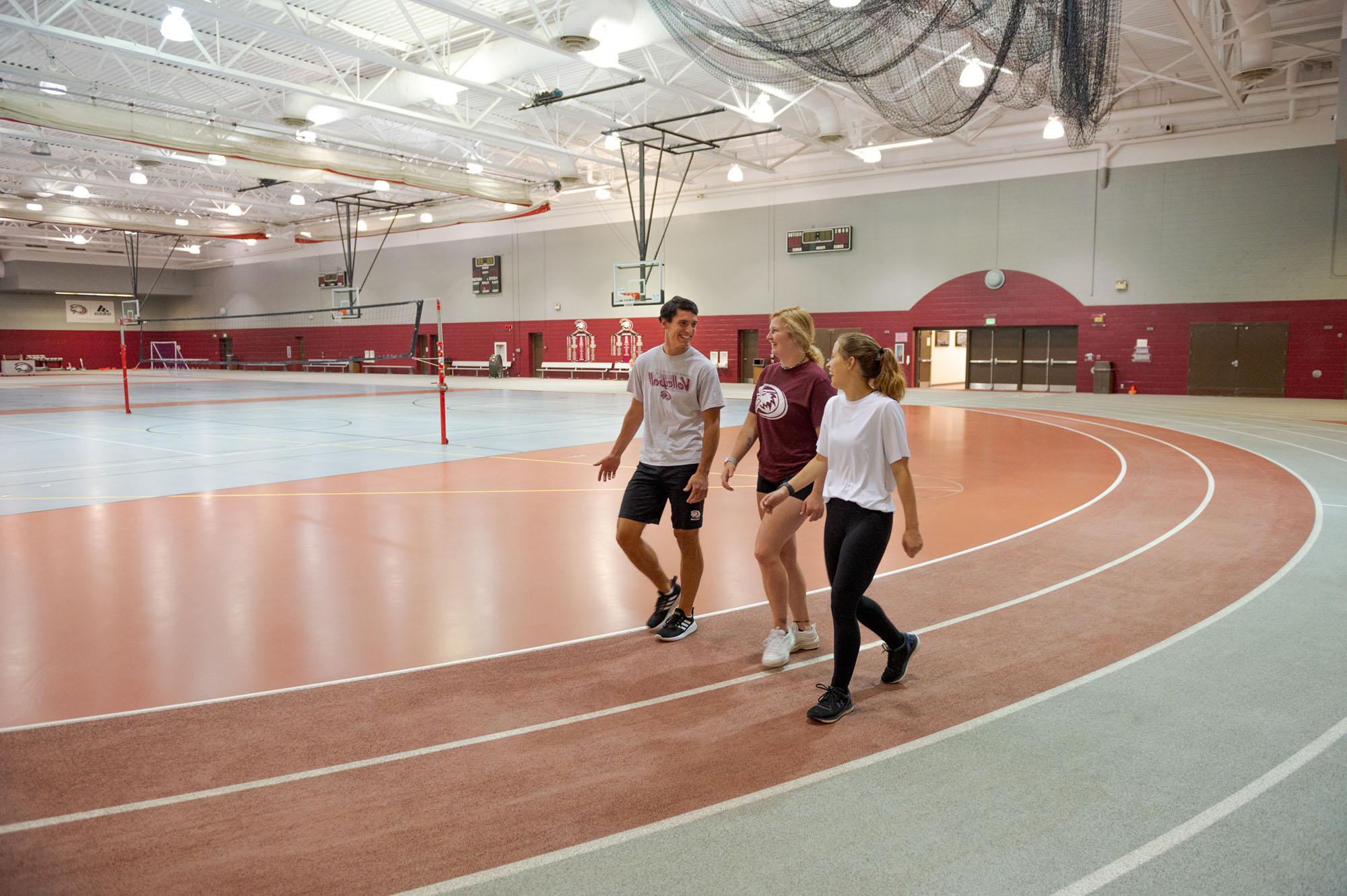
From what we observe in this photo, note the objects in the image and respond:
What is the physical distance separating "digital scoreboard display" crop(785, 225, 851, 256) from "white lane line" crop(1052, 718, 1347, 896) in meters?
26.8

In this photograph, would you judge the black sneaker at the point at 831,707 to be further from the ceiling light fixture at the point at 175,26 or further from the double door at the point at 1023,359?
the double door at the point at 1023,359

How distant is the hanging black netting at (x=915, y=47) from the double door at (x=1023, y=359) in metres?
20.8

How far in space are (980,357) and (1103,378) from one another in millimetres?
3989

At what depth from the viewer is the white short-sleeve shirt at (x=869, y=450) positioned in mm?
3742

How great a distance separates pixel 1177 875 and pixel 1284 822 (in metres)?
0.63

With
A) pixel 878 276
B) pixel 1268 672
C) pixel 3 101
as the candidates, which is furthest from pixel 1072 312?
pixel 3 101

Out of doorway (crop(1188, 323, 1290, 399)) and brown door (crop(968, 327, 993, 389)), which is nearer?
doorway (crop(1188, 323, 1290, 399))

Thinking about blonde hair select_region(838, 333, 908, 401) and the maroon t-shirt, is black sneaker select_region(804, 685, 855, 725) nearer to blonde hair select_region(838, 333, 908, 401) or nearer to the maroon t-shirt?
the maroon t-shirt

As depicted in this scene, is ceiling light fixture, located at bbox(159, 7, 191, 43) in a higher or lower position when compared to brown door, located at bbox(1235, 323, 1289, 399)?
higher

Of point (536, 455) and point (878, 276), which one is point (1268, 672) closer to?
point (536, 455)

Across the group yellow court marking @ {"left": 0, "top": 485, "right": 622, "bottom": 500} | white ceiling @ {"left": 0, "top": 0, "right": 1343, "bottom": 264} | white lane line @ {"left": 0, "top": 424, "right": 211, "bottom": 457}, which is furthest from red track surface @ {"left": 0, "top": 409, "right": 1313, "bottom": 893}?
white ceiling @ {"left": 0, "top": 0, "right": 1343, "bottom": 264}

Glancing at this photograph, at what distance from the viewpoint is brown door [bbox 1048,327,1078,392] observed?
2617 centimetres

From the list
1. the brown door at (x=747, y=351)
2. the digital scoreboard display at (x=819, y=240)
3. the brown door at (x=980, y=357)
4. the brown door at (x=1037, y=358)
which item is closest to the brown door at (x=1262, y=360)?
the brown door at (x=1037, y=358)

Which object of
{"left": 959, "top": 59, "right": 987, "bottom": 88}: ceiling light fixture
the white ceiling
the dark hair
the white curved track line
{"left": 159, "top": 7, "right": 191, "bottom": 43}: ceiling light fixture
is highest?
the white ceiling
